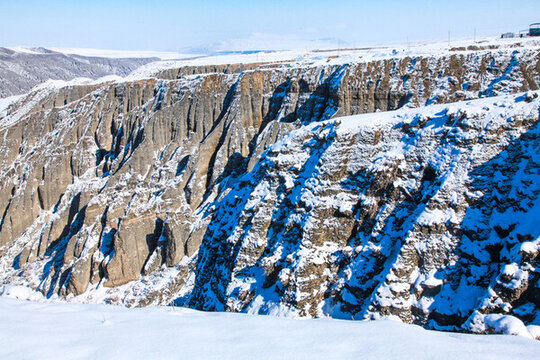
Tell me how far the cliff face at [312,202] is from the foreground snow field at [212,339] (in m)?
10.7

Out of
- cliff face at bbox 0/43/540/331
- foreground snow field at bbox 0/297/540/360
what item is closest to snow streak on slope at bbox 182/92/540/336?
cliff face at bbox 0/43/540/331

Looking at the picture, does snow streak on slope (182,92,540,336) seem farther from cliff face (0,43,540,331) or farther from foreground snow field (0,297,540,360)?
foreground snow field (0,297,540,360)

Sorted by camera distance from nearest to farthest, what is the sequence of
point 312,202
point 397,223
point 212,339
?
point 212,339 → point 397,223 → point 312,202

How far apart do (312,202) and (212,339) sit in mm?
15434

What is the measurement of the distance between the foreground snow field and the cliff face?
10.7 m

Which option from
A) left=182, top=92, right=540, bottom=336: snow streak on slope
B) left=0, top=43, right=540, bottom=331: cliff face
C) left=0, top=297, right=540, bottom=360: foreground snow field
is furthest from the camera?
left=0, top=43, right=540, bottom=331: cliff face

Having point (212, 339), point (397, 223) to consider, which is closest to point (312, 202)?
point (397, 223)

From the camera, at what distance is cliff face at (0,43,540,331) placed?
17688mm

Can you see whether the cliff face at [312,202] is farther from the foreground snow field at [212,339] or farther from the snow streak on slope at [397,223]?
the foreground snow field at [212,339]

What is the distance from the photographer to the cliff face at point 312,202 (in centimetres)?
1769

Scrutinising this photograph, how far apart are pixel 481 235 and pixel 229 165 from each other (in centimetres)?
2607

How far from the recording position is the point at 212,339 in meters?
6.36

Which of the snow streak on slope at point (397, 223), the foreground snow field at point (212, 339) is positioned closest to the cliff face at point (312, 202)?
the snow streak on slope at point (397, 223)

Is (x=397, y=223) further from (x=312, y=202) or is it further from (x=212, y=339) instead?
(x=212, y=339)
